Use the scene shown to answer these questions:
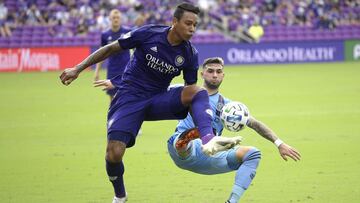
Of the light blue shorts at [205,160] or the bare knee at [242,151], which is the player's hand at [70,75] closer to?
the light blue shorts at [205,160]

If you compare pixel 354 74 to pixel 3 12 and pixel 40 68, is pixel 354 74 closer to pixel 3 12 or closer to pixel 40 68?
pixel 40 68

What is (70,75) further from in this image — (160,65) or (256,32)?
(256,32)

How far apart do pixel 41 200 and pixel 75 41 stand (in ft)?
89.2

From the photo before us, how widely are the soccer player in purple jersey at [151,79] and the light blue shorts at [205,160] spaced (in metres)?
0.43

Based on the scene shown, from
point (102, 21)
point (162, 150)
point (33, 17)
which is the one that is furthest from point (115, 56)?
point (33, 17)

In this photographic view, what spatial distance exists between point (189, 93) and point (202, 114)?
40cm

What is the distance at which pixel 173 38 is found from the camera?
7859 millimetres

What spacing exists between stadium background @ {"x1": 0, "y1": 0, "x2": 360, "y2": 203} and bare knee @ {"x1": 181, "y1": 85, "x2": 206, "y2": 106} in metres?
1.77

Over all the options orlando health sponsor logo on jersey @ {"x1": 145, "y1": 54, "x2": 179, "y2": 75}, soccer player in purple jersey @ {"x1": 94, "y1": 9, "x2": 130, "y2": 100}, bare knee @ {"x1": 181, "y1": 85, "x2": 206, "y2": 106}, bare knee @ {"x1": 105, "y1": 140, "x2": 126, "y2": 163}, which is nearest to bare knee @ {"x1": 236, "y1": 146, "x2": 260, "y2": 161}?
bare knee @ {"x1": 181, "y1": 85, "x2": 206, "y2": 106}

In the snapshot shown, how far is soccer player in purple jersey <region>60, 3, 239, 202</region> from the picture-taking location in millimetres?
7727

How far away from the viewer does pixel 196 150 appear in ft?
26.6

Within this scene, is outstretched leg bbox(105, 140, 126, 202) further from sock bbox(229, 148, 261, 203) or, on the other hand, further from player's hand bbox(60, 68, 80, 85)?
sock bbox(229, 148, 261, 203)

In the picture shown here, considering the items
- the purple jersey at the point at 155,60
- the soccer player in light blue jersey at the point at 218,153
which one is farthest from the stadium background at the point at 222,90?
the purple jersey at the point at 155,60

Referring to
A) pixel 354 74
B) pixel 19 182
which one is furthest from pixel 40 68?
pixel 19 182
